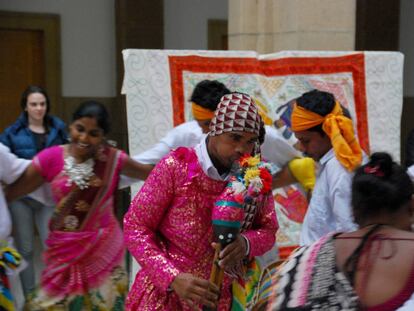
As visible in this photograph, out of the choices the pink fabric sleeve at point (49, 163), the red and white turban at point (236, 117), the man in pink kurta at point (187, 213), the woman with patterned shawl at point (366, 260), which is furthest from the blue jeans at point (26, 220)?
the woman with patterned shawl at point (366, 260)

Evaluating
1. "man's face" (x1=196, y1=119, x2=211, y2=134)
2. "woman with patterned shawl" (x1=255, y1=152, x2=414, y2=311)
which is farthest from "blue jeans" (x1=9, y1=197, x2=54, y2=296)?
"woman with patterned shawl" (x1=255, y1=152, x2=414, y2=311)

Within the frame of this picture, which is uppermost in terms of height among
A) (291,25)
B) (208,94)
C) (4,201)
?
(291,25)

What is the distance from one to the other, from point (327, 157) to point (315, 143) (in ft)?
0.53

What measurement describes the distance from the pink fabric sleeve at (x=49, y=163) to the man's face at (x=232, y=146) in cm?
139

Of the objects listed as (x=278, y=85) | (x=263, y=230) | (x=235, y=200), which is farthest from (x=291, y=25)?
(x=235, y=200)

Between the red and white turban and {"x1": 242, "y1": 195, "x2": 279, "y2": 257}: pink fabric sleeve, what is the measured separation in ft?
1.11

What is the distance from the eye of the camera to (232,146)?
3146 millimetres

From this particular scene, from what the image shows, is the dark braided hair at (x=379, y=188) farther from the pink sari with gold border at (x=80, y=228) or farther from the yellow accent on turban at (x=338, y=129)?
the pink sari with gold border at (x=80, y=228)

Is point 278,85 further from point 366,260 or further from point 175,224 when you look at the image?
point 366,260

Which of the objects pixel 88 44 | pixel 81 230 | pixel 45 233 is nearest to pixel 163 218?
pixel 81 230

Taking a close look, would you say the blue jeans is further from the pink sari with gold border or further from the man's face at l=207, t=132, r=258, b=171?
the man's face at l=207, t=132, r=258, b=171

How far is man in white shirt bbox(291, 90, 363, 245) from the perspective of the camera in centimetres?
409

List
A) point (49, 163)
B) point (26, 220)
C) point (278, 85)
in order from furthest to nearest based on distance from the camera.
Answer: point (278, 85)
point (26, 220)
point (49, 163)

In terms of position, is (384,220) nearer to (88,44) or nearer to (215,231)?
(215,231)
